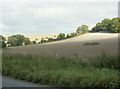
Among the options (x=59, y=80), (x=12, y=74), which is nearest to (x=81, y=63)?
(x=12, y=74)

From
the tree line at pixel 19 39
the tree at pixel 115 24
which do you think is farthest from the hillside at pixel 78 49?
the tree at pixel 115 24

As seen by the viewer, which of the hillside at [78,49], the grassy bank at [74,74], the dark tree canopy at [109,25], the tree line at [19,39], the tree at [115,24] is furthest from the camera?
the dark tree canopy at [109,25]

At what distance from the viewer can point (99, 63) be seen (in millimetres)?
14828

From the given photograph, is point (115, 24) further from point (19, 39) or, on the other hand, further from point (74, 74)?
point (74, 74)

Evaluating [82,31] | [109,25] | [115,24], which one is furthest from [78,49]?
[82,31]

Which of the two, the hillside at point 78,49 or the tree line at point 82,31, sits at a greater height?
the tree line at point 82,31

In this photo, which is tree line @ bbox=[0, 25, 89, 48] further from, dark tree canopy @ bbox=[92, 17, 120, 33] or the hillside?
dark tree canopy @ bbox=[92, 17, 120, 33]

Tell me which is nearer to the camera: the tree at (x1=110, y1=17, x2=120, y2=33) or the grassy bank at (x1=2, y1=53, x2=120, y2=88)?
the grassy bank at (x1=2, y1=53, x2=120, y2=88)

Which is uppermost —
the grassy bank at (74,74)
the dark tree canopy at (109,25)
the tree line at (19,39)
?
the dark tree canopy at (109,25)

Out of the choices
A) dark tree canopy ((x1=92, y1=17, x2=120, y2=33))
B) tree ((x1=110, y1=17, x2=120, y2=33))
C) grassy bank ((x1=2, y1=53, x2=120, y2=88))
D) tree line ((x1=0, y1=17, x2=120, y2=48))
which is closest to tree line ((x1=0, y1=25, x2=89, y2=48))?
tree line ((x1=0, y1=17, x2=120, y2=48))

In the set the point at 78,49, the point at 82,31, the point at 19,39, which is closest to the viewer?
the point at 78,49

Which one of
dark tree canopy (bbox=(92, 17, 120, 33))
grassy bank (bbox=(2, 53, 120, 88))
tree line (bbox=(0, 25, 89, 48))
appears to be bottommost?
grassy bank (bbox=(2, 53, 120, 88))

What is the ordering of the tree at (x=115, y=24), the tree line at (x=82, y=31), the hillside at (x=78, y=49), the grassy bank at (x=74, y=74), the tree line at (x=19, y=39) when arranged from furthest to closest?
the tree at (x=115, y=24)
the tree line at (x=82, y=31)
the tree line at (x=19, y=39)
the hillside at (x=78, y=49)
the grassy bank at (x=74, y=74)

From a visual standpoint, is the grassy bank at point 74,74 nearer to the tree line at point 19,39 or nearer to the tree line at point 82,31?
the tree line at point 19,39
